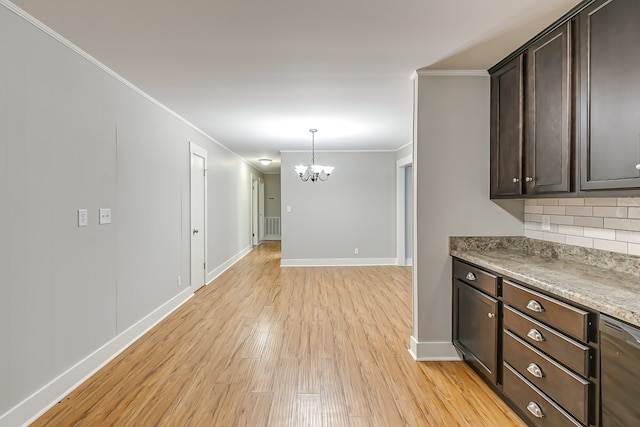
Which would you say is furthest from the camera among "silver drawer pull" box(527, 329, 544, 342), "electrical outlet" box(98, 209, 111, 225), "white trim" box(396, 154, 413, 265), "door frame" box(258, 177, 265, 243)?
"door frame" box(258, 177, 265, 243)

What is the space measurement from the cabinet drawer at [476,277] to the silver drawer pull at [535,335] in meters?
0.35

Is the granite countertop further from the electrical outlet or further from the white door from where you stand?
the white door

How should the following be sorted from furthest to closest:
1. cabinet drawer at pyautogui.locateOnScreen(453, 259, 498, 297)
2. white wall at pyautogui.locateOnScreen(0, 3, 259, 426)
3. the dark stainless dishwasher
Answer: cabinet drawer at pyautogui.locateOnScreen(453, 259, 498, 297) < white wall at pyautogui.locateOnScreen(0, 3, 259, 426) < the dark stainless dishwasher

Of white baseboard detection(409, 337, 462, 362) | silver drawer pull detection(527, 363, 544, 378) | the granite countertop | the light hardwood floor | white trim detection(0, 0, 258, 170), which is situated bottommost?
the light hardwood floor

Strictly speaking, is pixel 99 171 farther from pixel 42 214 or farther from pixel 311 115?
pixel 311 115

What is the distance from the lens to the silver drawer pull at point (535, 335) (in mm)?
1745

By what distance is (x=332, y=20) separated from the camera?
2014 mm

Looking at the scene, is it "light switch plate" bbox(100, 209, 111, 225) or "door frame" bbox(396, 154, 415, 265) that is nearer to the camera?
"light switch plate" bbox(100, 209, 111, 225)

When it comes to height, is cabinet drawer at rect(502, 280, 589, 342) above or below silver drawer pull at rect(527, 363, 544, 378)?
above

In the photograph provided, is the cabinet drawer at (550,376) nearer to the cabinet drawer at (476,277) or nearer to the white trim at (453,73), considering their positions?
the cabinet drawer at (476,277)

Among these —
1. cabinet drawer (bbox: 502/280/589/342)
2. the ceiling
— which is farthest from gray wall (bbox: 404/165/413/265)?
cabinet drawer (bbox: 502/280/589/342)

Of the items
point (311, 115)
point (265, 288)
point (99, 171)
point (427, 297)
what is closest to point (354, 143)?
point (311, 115)

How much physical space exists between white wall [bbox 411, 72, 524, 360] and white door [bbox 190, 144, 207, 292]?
128 inches

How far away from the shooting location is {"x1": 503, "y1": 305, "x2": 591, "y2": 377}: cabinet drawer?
4.87ft
